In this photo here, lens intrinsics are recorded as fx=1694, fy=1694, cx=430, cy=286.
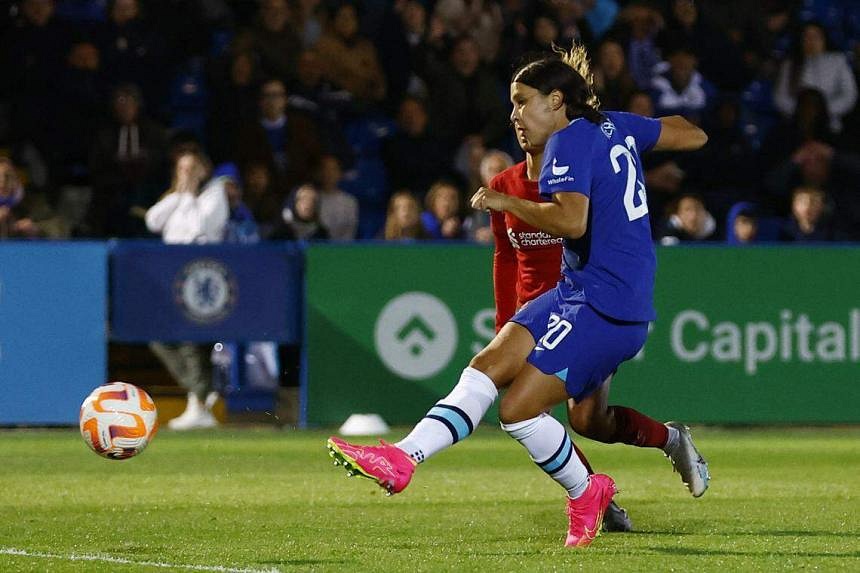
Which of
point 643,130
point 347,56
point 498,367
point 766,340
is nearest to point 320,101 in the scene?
point 347,56

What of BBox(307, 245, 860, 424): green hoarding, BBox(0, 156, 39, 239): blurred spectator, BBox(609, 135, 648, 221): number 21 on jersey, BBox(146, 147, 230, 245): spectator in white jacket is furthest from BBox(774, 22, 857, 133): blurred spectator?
BBox(609, 135, 648, 221): number 21 on jersey

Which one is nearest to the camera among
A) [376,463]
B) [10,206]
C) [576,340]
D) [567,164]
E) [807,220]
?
[376,463]

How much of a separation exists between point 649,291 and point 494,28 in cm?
1191

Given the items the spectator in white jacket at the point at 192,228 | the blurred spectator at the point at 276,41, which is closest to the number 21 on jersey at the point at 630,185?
the spectator in white jacket at the point at 192,228

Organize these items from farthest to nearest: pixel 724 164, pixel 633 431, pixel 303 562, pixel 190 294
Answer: pixel 724 164 → pixel 190 294 → pixel 633 431 → pixel 303 562

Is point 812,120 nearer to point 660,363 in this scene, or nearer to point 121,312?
point 660,363

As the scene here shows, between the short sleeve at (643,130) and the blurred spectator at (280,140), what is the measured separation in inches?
372

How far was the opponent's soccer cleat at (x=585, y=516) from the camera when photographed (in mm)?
7340

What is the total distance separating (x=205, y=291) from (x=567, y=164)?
759 cm

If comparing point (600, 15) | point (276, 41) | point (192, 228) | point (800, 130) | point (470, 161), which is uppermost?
point (600, 15)

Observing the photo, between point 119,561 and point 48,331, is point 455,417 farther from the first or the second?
point 48,331

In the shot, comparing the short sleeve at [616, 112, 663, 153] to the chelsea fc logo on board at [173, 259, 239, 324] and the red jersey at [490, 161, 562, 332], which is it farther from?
the chelsea fc logo on board at [173, 259, 239, 324]

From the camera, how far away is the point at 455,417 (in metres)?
6.90

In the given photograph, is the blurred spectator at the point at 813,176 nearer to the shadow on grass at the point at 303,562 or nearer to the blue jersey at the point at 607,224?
the blue jersey at the point at 607,224
